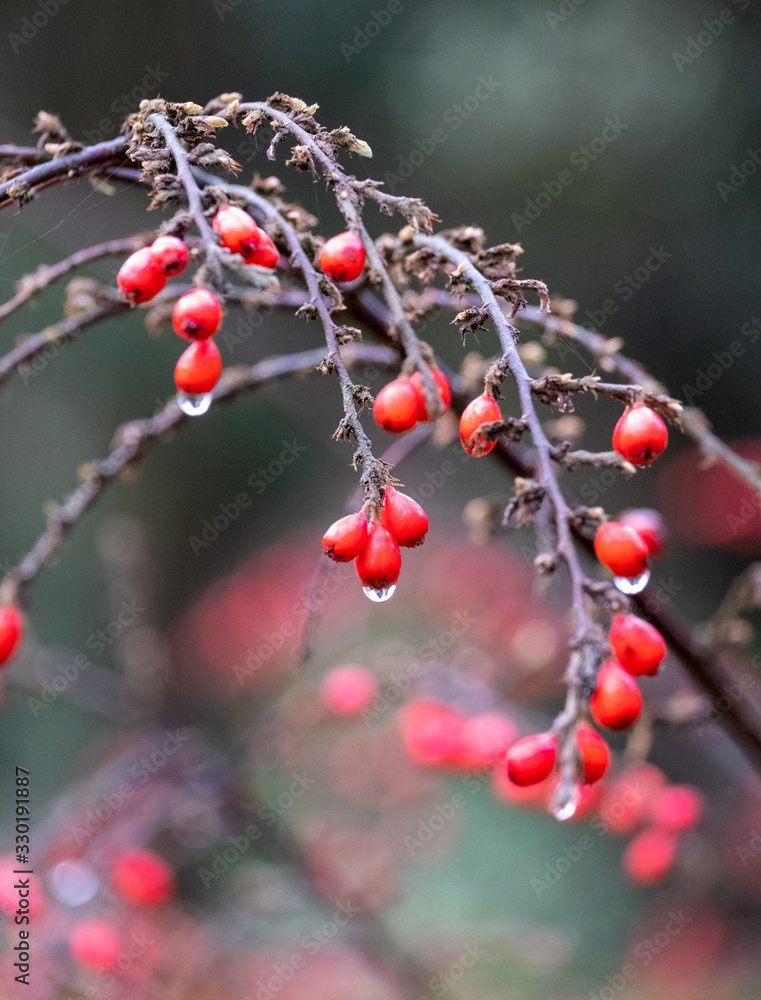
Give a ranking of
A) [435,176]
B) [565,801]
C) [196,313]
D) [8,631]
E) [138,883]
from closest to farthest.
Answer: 1. [565,801]
2. [196,313]
3. [8,631]
4. [138,883]
5. [435,176]

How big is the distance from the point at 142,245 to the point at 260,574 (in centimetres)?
352

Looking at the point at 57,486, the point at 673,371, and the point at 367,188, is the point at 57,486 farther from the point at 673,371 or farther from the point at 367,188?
the point at 367,188

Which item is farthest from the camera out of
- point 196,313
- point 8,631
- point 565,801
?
point 8,631

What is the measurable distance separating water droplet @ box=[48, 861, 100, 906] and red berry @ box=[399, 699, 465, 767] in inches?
34.6

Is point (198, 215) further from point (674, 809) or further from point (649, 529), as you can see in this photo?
point (674, 809)

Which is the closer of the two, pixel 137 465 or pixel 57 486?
pixel 137 465

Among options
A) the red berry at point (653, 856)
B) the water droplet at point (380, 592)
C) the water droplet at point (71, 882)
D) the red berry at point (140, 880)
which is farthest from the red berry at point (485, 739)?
the water droplet at point (380, 592)

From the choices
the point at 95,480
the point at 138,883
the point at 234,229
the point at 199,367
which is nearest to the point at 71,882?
the point at 138,883

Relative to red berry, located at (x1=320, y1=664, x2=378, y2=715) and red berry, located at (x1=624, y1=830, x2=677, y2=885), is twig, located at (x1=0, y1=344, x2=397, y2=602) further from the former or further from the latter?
red berry, located at (x1=624, y1=830, x2=677, y2=885)

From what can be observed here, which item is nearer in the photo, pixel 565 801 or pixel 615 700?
pixel 565 801

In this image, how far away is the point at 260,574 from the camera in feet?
14.3

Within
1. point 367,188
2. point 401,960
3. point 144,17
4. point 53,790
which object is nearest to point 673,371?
point 401,960

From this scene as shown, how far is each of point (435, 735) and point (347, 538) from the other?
5.10 feet

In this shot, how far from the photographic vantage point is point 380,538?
62 cm
